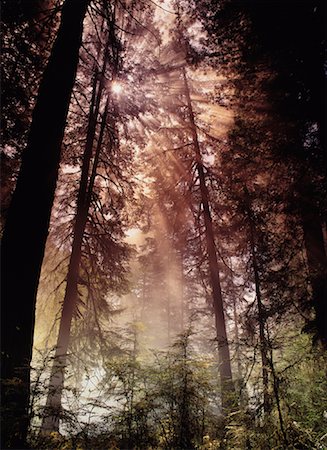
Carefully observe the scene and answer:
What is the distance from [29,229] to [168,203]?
30.8 ft

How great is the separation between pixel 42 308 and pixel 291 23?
37.5 ft

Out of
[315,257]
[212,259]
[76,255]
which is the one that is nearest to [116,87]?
[76,255]

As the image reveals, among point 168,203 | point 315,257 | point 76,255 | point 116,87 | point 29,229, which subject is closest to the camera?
point 29,229

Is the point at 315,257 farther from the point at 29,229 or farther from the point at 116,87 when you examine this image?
the point at 116,87

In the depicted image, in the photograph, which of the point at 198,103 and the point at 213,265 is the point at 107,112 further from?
the point at 213,265

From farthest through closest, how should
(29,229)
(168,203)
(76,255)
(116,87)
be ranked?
(168,203) → (116,87) → (76,255) → (29,229)

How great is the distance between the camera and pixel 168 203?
1346 centimetres

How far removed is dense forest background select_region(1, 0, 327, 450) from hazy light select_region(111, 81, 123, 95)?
0.15ft

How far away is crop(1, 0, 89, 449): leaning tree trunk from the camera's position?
11.6 ft

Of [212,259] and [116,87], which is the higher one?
[116,87]

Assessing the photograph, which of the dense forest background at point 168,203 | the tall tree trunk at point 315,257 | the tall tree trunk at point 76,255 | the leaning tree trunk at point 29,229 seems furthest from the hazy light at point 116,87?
the tall tree trunk at point 315,257

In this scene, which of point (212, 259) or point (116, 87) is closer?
point (116, 87)

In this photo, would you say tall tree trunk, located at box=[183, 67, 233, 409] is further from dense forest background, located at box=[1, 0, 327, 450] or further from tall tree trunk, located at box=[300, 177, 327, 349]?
tall tree trunk, located at box=[300, 177, 327, 349]

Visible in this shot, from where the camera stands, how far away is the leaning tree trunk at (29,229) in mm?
3549
